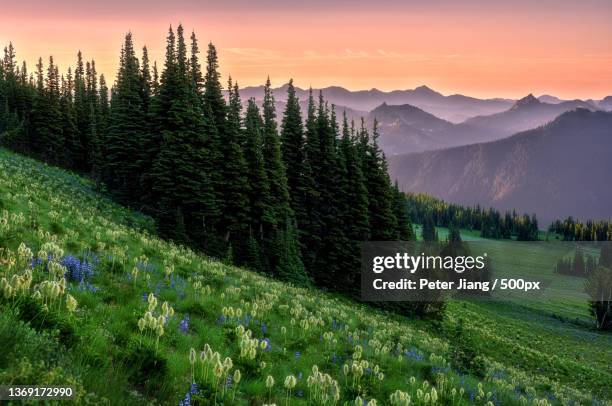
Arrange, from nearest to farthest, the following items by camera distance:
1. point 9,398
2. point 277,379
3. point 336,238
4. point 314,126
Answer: point 9,398
point 277,379
point 336,238
point 314,126

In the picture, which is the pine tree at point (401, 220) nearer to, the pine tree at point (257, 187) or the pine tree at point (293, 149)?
the pine tree at point (293, 149)

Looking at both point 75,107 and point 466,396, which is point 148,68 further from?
point 466,396

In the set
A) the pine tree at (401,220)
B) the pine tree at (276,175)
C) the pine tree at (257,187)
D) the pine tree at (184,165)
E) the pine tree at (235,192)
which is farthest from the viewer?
the pine tree at (401,220)

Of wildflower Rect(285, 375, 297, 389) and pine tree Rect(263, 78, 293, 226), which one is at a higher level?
pine tree Rect(263, 78, 293, 226)

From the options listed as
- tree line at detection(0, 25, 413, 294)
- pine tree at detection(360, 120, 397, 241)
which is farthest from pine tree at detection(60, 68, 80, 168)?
pine tree at detection(360, 120, 397, 241)

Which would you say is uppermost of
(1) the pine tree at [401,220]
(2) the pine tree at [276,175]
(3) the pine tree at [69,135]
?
(3) the pine tree at [69,135]

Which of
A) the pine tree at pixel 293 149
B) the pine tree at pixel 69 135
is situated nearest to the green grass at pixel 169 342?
the pine tree at pixel 293 149

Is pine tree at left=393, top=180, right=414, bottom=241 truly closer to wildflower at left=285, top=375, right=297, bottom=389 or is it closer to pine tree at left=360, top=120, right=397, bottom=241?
pine tree at left=360, top=120, right=397, bottom=241

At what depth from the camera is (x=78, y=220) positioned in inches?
582

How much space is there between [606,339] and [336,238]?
2732 inches

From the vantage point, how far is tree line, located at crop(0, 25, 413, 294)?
1836 inches

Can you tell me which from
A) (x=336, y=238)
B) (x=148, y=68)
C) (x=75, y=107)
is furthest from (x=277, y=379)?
(x=75, y=107)

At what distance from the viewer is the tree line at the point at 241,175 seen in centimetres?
4662

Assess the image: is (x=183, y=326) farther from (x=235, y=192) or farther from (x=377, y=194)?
(x=377, y=194)
